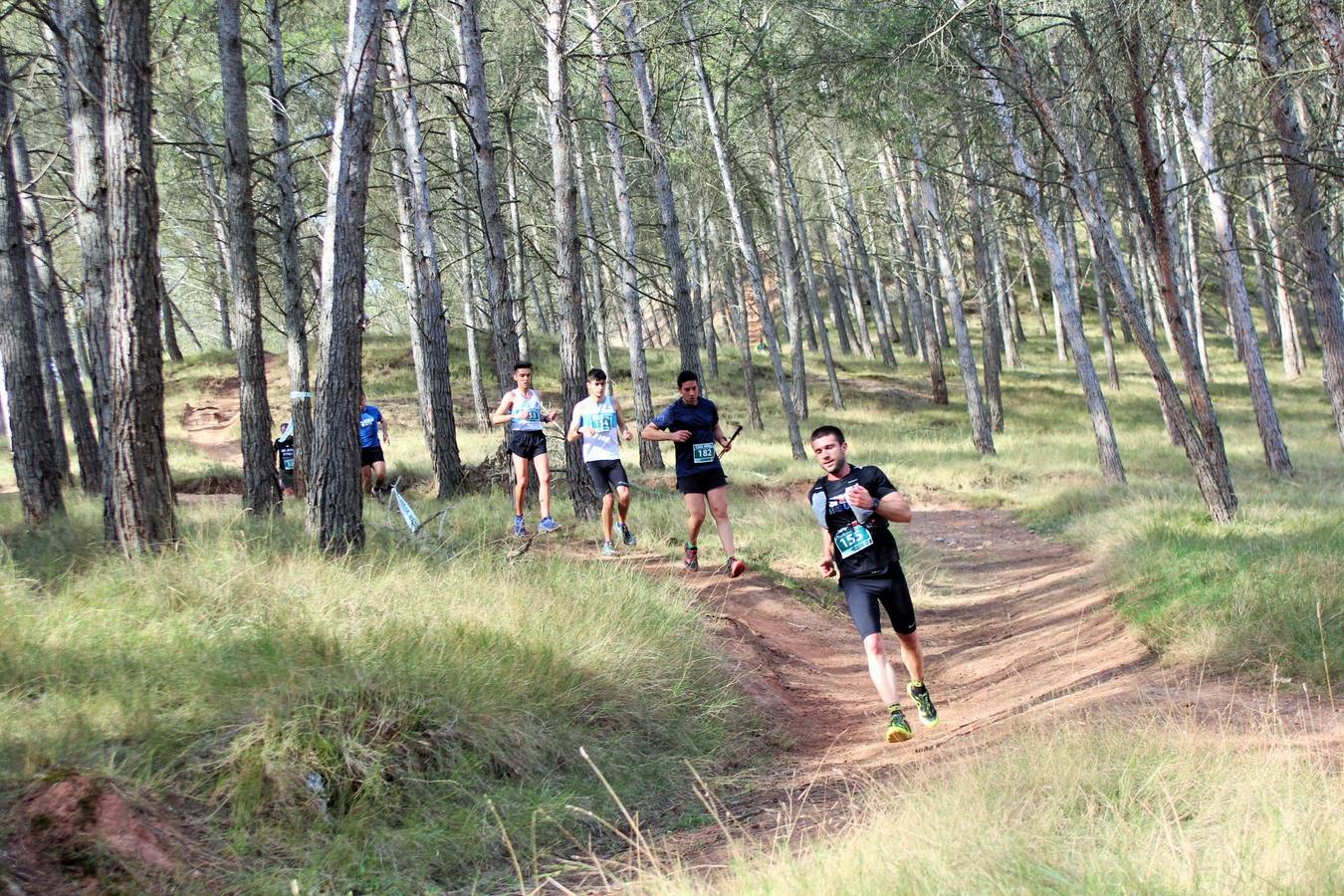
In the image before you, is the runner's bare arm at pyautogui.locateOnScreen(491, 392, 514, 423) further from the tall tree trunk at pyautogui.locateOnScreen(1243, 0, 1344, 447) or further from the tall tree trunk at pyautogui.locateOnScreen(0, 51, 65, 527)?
the tall tree trunk at pyautogui.locateOnScreen(1243, 0, 1344, 447)

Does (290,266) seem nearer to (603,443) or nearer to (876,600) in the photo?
(603,443)

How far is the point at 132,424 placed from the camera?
7.52 meters

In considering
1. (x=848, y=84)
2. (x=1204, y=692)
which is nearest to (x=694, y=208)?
(x=848, y=84)

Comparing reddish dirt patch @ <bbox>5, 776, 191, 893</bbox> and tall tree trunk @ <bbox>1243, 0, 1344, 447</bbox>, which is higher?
tall tree trunk @ <bbox>1243, 0, 1344, 447</bbox>

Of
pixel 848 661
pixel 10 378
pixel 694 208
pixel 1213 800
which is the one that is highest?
pixel 694 208

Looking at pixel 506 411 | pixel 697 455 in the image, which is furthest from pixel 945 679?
pixel 506 411

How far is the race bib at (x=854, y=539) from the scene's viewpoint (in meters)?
6.33

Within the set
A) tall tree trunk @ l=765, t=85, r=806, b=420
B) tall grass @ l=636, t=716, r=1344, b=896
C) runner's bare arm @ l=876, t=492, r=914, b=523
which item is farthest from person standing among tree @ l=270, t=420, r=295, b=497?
tall grass @ l=636, t=716, r=1344, b=896

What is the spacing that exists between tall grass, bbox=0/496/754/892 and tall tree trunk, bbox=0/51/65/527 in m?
4.74

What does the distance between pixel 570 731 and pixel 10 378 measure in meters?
8.89

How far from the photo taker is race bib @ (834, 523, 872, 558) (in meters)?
6.33

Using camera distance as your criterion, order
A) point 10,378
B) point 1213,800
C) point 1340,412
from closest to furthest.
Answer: point 1213,800 → point 10,378 → point 1340,412

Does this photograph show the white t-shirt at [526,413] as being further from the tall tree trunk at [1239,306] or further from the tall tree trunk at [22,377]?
the tall tree trunk at [1239,306]

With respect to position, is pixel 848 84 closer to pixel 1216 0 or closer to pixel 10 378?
pixel 1216 0
